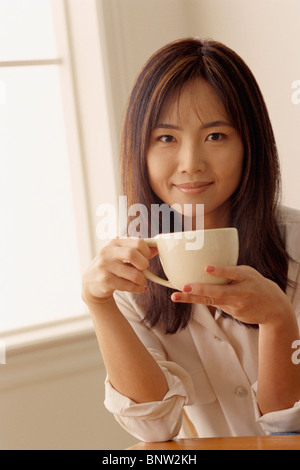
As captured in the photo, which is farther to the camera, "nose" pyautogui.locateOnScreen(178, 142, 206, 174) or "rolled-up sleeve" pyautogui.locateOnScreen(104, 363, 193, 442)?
"nose" pyautogui.locateOnScreen(178, 142, 206, 174)

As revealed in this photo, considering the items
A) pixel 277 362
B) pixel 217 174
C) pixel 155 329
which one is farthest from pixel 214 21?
pixel 277 362

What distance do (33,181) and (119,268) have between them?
1.33 m

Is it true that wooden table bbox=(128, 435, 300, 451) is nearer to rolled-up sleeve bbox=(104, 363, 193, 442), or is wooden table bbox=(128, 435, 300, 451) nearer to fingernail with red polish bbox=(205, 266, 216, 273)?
rolled-up sleeve bbox=(104, 363, 193, 442)

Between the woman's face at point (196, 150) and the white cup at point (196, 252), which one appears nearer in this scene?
the white cup at point (196, 252)

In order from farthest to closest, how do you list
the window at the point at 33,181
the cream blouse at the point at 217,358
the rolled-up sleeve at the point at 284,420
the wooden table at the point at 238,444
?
the window at the point at 33,181, the cream blouse at the point at 217,358, the rolled-up sleeve at the point at 284,420, the wooden table at the point at 238,444

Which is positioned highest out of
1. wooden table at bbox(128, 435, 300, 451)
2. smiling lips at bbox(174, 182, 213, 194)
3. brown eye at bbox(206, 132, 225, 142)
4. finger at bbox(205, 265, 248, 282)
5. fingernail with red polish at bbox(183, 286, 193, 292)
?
brown eye at bbox(206, 132, 225, 142)

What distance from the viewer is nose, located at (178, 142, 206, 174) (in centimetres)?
109

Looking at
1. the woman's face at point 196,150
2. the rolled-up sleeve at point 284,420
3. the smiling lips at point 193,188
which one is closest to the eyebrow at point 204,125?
the woman's face at point 196,150

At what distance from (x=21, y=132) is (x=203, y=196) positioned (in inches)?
44.9

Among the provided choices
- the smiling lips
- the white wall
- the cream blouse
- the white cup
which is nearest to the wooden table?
the white cup

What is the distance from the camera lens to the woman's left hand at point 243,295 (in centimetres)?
77

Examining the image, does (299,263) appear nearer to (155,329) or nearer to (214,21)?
(155,329)

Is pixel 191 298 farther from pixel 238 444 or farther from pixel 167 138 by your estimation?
pixel 167 138

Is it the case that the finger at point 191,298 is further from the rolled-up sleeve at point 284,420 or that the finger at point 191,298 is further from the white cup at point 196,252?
the rolled-up sleeve at point 284,420
